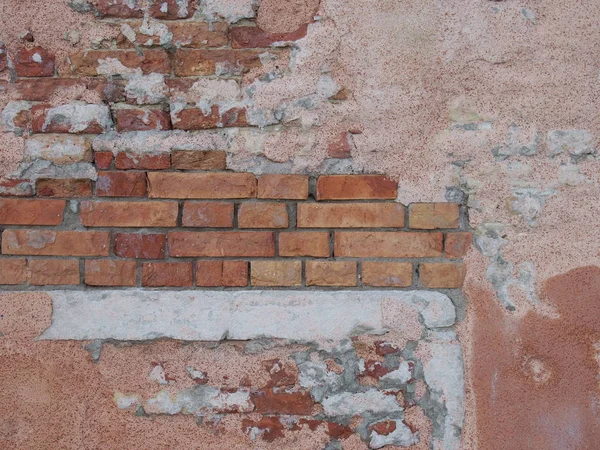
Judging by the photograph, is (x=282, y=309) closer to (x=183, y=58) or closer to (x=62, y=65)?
(x=183, y=58)

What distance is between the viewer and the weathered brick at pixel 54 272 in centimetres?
153

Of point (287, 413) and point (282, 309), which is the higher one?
point (282, 309)

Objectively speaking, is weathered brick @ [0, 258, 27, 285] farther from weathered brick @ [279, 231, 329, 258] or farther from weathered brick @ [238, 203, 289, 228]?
weathered brick @ [279, 231, 329, 258]

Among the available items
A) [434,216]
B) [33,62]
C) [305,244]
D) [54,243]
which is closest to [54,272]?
[54,243]

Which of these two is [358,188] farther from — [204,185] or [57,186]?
[57,186]

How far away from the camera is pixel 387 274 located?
5.00 ft

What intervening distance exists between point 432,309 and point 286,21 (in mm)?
916

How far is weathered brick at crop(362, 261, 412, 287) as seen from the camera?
1.52m

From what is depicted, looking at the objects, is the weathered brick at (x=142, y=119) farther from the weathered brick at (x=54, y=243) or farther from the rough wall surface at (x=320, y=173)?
the weathered brick at (x=54, y=243)

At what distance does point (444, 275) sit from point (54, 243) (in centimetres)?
112

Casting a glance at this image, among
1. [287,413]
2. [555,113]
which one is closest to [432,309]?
[287,413]

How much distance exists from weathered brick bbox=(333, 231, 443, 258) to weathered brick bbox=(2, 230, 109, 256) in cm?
68

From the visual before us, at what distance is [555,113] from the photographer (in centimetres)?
151

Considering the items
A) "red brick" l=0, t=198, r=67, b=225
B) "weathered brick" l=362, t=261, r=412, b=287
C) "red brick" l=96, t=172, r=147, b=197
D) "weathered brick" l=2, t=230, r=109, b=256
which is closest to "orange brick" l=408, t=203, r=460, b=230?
"weathered brick" l=362, t=261, r=412, b=287
